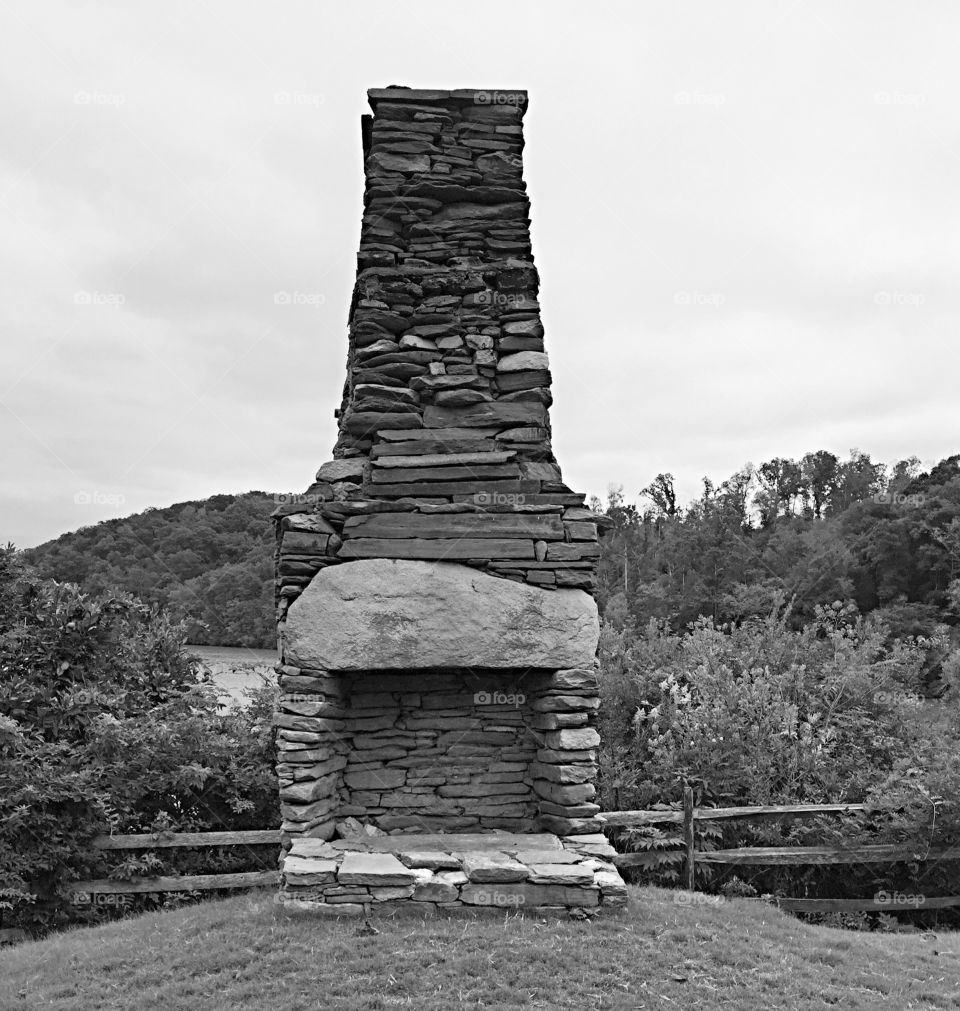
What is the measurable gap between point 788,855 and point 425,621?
4.53m

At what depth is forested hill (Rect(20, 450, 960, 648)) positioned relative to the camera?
555 inches

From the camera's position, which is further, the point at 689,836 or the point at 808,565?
the point at 808,565

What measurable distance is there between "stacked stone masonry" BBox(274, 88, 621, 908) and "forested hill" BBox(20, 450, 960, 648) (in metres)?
1.23

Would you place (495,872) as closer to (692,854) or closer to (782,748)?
(692,854)

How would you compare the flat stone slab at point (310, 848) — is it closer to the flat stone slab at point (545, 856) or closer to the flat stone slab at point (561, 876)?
the flat stone slab at point (545, 856)

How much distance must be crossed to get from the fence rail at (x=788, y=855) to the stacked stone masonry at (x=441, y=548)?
1.54m

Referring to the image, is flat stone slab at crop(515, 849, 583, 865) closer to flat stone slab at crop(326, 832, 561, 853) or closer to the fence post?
flat stone slab at crop(326, 832, 561, 853)

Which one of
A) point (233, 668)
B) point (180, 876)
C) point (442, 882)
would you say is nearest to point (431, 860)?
point (442, 882)

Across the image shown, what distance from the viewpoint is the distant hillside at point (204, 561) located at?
45.0 ft

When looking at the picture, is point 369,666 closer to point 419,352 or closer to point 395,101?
point 419,352

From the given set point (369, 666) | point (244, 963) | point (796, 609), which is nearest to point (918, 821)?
point (369, 666)

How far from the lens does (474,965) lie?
Answer: 5289 mm

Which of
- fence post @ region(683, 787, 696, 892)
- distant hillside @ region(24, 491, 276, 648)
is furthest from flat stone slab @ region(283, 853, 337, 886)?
distant hillside @ region(24, 491, 276, 648)

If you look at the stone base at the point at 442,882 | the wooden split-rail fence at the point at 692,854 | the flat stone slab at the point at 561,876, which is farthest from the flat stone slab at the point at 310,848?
the flat stone slab at the point at 561,876
